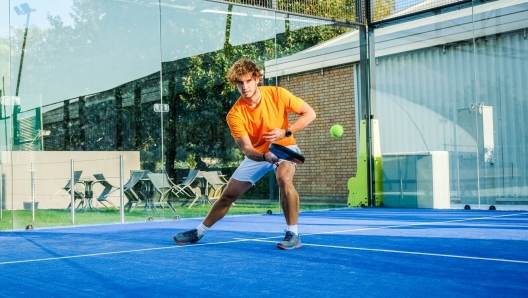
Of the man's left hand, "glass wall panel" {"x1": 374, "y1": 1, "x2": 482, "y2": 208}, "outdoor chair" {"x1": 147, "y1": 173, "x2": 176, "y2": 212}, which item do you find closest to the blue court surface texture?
the man's left hand

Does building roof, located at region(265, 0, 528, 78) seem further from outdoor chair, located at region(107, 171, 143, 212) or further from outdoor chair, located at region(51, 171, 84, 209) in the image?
outdoor chair, located at region(51, 171, 84, 209)

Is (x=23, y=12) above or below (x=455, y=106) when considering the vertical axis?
above

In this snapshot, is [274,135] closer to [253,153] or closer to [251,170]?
[253,153]

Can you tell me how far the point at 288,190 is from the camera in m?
5.30

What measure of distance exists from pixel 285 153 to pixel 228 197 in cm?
81

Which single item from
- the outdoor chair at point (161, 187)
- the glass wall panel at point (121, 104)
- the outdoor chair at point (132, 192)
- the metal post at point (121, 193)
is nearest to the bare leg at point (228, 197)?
the metal post at point (121, 193)

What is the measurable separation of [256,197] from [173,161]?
68.0 inches

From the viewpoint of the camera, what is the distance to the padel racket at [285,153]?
16.8ft

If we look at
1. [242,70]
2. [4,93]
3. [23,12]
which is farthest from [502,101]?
[4,93]

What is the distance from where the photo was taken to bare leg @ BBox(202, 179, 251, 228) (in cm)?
558

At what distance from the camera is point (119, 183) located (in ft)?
30.5

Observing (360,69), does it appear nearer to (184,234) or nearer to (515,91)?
(515,91)

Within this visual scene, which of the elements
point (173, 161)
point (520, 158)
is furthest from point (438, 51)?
point (173, 161)

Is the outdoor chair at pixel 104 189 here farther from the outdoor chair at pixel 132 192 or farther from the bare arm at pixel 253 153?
the bare arm at pixel 253 153
